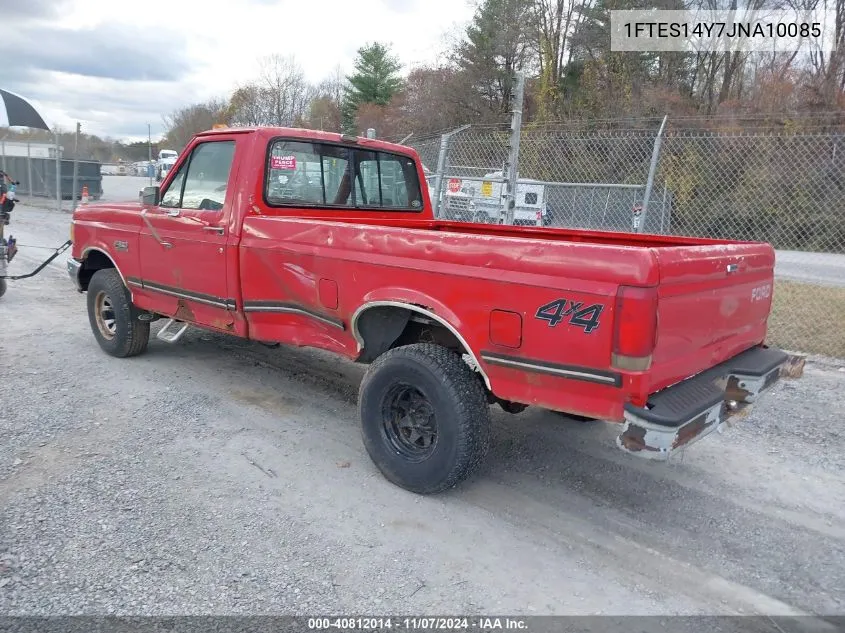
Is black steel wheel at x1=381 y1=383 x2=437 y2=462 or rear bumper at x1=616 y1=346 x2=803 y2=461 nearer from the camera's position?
rear bumper at x1=616 y1=346 x2=803 y2=461

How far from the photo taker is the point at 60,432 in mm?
4297

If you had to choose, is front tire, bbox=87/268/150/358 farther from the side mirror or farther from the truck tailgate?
the truck tailgate

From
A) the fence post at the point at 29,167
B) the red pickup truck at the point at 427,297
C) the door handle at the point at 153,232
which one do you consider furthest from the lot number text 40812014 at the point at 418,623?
the fence post at the point at 29,167

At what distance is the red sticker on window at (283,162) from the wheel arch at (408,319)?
149cm

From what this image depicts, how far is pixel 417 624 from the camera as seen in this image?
2.62m

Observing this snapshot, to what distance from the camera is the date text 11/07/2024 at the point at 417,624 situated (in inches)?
102

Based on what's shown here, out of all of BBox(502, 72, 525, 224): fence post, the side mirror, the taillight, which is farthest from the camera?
BBox(502, 72, 525, 224): fence post

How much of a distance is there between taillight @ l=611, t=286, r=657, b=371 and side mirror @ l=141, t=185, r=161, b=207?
13.0ft

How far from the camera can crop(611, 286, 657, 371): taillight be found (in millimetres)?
2713

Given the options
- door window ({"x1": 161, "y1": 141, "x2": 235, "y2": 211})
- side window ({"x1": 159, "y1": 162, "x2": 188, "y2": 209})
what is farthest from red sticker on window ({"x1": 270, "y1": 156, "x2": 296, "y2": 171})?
side window ({"x1": 159, "y1": 162, "x2": 188, "y2": 209})

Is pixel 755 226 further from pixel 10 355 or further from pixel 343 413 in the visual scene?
pixel 10 355

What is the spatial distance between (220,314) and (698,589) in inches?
139

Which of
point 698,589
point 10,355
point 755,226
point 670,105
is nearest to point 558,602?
point 698,589

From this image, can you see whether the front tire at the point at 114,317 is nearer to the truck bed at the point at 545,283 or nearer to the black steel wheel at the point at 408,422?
the truck bed at the point at 545,283
